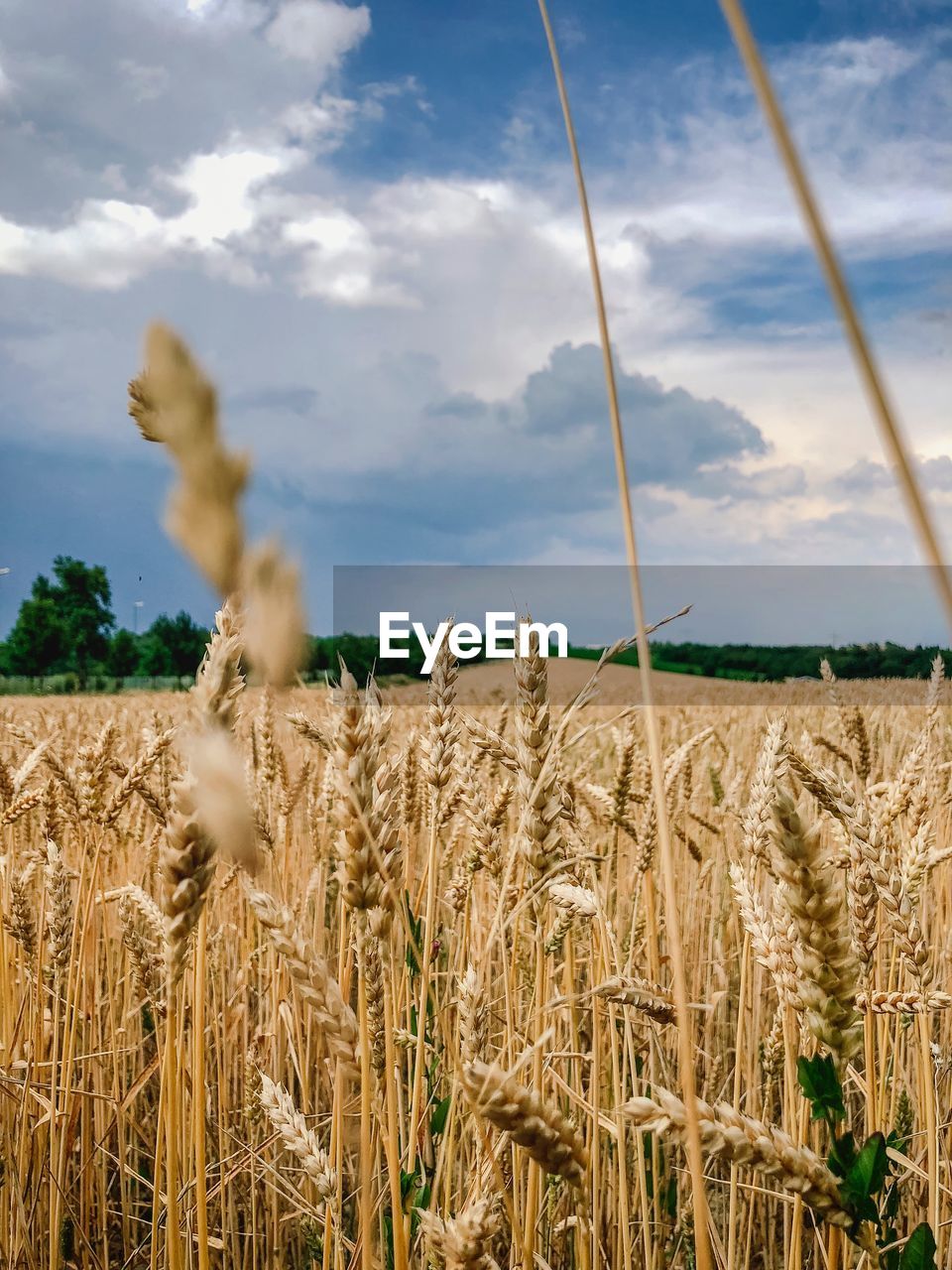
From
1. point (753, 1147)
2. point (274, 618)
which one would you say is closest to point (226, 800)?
point (274, 618)

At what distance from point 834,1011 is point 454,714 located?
618mm

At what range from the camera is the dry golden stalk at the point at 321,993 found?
68cm

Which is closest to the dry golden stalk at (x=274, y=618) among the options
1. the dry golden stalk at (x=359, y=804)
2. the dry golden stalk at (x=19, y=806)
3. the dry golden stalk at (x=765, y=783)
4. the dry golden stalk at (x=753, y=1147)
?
the dry golden stalk at (x=359, y=804)

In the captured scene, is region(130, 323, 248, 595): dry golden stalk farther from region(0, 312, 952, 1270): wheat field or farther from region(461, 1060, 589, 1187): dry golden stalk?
region(461, 1060, 589, 1187): dry golden stalk

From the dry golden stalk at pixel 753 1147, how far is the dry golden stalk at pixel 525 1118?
6 cm

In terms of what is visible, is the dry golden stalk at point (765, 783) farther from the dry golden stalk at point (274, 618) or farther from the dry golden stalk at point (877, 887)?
the dry golden stalk at point (274, 618)

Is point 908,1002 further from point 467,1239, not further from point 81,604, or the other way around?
point 81,604

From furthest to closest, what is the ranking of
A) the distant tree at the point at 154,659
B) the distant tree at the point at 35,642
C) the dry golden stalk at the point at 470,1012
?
the distant tree at the point at 154,659, the distant tree at the point at 35,642, the dry golden stalk at the point at 470,1012

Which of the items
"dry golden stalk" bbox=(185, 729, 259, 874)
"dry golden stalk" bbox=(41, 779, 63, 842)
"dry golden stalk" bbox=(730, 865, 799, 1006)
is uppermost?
"dry golden stalk" bbox=(185, 729, 259, 874)

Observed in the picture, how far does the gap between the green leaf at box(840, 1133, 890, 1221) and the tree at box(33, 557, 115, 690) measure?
51888mm

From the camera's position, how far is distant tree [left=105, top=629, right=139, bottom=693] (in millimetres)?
52250

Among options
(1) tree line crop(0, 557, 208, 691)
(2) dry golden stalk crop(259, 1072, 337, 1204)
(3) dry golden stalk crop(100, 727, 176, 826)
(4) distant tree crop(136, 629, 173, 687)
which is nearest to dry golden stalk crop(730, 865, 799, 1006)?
(2) dry golden stalk crop(259, 1072, 337, 1204)

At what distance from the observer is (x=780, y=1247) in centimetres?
215

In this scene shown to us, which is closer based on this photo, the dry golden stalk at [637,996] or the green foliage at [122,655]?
the dry golden stalk at [637,996]
